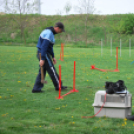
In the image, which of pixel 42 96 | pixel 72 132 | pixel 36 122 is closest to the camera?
pixel 72 132

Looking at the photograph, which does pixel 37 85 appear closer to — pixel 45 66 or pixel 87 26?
pixel 45 66

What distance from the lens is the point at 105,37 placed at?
115 feet

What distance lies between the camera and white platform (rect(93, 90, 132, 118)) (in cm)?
400

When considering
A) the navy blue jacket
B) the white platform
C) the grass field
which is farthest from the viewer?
the navy blue jacket

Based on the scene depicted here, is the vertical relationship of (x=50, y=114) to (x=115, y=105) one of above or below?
below

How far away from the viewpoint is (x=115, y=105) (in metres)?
Result: 4.00

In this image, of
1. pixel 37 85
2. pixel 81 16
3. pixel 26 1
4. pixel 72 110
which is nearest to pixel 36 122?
pixel 72 110

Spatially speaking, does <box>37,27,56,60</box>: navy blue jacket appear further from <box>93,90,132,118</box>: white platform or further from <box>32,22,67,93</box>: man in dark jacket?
<box>93,90,132,118</box>: white platform

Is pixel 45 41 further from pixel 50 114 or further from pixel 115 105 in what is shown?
pixel 115 105

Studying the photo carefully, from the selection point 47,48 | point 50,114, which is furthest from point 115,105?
point 47,48

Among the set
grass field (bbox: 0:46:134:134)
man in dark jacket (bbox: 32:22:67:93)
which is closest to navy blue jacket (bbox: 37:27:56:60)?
man in dark jacket (bbox: 32:22:67:93)

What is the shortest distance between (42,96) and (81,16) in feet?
132

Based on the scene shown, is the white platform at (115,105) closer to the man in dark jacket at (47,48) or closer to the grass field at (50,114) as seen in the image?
the grass field at (50,114)

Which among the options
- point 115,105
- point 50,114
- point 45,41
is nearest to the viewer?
point 115,105
